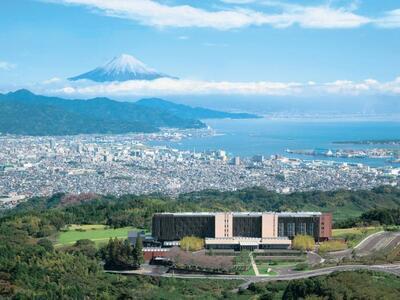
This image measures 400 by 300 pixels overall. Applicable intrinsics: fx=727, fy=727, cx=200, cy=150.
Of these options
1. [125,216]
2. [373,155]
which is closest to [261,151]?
[373,155]

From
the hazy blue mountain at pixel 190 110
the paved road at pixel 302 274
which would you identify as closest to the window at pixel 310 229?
the paved road at pixel 302 274

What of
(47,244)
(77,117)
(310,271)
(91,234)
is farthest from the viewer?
(77,117)

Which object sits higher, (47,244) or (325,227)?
(325,227)

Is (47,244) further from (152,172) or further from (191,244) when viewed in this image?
(152,172)

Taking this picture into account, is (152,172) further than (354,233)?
Yes

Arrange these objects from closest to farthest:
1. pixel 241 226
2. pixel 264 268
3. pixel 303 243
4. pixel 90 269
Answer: pixel 90 269 < pixel 264 268 < pixel 303 243 < pixel 241 226

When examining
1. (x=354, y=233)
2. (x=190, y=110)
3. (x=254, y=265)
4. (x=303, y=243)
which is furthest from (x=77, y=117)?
(x=254, y=265)
